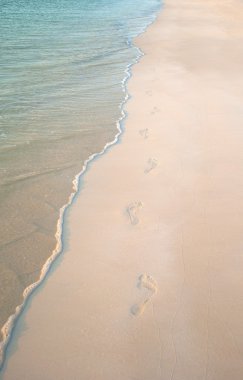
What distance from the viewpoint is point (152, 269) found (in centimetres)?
355

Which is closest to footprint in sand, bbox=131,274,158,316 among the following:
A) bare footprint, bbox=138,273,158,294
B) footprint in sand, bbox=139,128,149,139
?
bare footprint, bbox=138,273,158,294

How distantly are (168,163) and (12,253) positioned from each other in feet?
8.20

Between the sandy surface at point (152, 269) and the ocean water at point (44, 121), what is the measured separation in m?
0.34

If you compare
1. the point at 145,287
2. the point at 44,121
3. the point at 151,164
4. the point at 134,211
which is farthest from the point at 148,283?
the point at 44,121

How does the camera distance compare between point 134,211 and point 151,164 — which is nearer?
point 134,211

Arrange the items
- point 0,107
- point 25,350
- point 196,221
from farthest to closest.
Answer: point 0,107, point 196,221, point 25,350

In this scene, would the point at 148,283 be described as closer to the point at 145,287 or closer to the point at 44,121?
the point at 145,287

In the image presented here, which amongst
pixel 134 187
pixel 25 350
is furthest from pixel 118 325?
pixel 134 187

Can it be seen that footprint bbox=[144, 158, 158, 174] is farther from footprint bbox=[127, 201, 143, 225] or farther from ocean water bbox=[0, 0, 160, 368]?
ocean water bbox=[0, 0, 160, 368]

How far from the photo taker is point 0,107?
7648 millimetres

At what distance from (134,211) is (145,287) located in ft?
3.91

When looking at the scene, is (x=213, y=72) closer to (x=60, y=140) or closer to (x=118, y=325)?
(x=60, y=140)

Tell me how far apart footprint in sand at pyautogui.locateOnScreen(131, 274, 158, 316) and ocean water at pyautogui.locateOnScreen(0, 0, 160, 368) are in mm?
972

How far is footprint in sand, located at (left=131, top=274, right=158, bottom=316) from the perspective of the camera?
10.3ft
